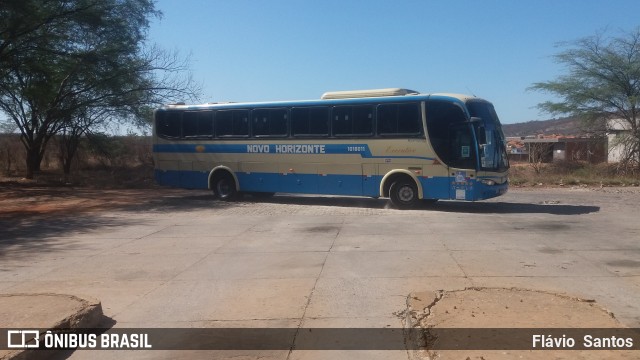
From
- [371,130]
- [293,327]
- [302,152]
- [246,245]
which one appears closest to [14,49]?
[302,152]

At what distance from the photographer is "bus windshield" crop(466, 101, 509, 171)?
15703 millimetres

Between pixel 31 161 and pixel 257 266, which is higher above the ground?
pixel 31 161

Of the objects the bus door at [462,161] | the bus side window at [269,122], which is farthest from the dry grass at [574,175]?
the bus side window at [269,122]

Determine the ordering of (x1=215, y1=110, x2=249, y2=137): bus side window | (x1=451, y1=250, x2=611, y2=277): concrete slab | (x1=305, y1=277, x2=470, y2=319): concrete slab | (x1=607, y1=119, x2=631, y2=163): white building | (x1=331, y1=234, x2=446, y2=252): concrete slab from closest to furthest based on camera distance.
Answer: (x1=305, y1=277, x2=470, y2=319): concrete slab → (x1=451, y1=250, x2=611, y2=277): concrete slab → (x1=331, y1=234, x2=446, y2=252): concrete slab → (x1=215, y1=110, x2=249, y2=137): bus side window → (x1=607, y1=119, x2=631, y2=163): white building

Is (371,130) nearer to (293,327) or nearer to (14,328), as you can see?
(293,327)

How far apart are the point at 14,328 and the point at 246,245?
232 inches

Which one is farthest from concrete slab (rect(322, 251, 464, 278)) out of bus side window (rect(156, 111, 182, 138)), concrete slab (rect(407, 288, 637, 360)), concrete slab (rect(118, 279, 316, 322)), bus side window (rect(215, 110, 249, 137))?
bus side window (rect(156, 111, 182, 138))

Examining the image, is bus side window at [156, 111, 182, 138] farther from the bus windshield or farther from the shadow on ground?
the bus windshield

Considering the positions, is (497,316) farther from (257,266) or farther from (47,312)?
(47,312)

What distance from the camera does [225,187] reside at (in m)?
20.6

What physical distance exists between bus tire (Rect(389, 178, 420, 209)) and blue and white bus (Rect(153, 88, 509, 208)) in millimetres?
31

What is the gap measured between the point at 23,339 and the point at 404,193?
1276 cm

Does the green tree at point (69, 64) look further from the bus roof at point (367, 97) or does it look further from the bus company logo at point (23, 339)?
the bus company logo at point (23, 339)

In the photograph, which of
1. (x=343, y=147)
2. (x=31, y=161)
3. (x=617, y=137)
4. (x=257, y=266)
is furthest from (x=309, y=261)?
(x=31, y=161)
